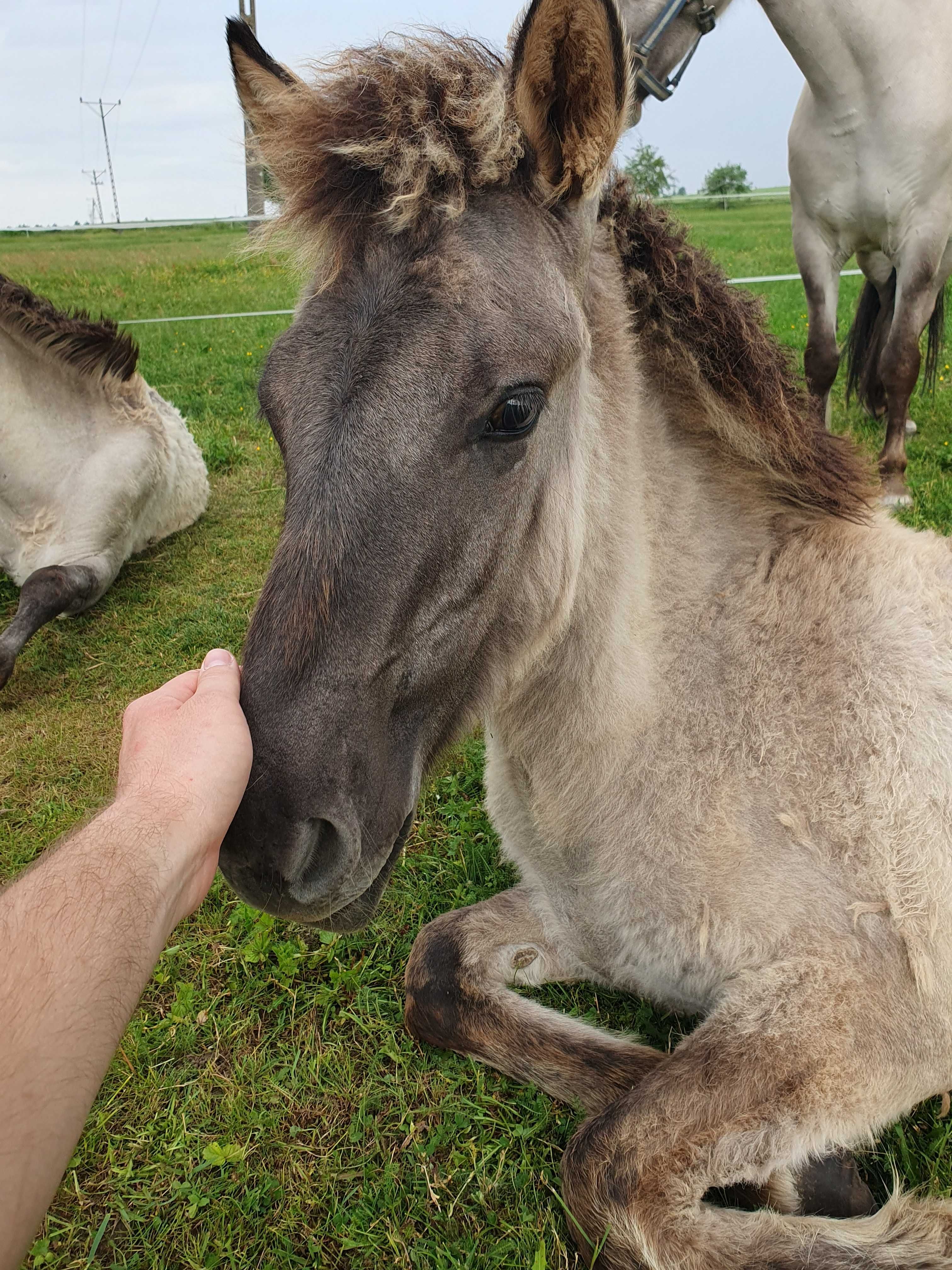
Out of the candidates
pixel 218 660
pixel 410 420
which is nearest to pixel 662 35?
pixel 410 420

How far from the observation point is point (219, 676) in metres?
1.82

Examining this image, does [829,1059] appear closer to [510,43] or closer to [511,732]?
[511,732]

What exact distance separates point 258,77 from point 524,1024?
255cm

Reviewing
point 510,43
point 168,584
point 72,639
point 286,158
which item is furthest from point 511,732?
point 168,584

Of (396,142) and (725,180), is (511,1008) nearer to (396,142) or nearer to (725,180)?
(396,142)

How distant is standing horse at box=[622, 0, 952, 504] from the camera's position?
5.29 meters

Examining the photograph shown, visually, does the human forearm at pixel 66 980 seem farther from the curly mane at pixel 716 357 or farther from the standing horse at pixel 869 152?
the standing horse at pixel 869 152

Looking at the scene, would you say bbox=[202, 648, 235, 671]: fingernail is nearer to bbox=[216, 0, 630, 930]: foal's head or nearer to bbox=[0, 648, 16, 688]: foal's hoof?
bbox=[216, 0, 630, 930]: foal's head

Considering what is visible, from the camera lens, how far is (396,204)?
1818 mm

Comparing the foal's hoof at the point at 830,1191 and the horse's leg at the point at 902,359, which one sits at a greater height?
the horse's leg at the point at 902,359

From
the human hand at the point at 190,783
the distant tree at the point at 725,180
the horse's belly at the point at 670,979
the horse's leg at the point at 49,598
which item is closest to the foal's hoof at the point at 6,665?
the horse's leg at the point at 49,598

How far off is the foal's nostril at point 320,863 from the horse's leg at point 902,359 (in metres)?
5.00

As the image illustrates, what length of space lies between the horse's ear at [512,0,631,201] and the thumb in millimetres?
1243

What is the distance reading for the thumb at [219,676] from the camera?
1.78m
